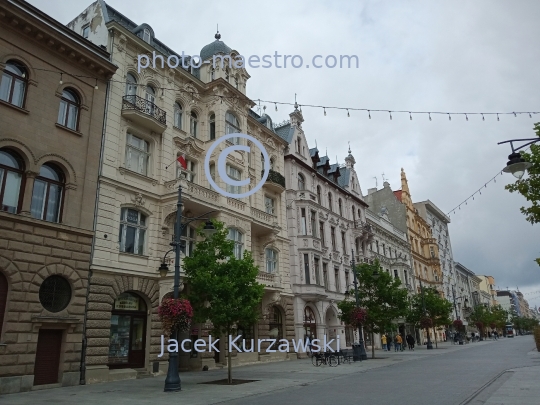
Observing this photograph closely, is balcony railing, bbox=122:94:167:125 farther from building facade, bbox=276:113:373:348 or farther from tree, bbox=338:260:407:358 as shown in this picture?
tree, bbox=338:260:407:358

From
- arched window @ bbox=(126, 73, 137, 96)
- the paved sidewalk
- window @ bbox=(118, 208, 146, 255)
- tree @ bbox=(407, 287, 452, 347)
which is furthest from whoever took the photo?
tree @ bbox=(407, 287, 452, 347)

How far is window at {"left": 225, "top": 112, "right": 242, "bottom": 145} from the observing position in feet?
92.1

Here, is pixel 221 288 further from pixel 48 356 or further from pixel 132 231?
pixel 48 356

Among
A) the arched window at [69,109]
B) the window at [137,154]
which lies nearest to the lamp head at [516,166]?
the arched window at [69,109]

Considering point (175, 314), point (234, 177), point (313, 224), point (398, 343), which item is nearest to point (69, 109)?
point (175, 314)

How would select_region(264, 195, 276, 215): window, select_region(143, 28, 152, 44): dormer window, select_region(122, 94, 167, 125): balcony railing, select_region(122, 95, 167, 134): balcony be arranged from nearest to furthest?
1. select_region(122, 95, 167, 134): balcony
2. select_region(122, 94, 167, 125): balcony railing
3. select_region(143, 28, 152, 44): dormer window
4. select_region(264, 195, 276, 215): window

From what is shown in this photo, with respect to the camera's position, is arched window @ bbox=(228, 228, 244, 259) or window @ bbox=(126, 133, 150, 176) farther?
arched window @ bbox=(228, 228, 244, 259)

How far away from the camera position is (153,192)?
72.7 ft

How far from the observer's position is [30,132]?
17.1m

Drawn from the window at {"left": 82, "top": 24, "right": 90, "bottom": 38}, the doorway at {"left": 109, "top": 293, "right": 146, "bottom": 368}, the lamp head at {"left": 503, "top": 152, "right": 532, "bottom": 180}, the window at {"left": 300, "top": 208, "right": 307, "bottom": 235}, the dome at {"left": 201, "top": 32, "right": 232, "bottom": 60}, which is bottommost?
the doorway at {"left": 109, "top": 293, "right": 146, "bottom": 368}

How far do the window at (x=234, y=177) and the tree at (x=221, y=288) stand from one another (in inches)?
347

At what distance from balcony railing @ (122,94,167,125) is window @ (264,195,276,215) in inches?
441

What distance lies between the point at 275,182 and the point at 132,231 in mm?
13376

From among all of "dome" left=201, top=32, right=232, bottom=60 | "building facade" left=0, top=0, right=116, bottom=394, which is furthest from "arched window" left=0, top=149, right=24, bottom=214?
"dome" left=201, top=32, right=232, bottom=60
